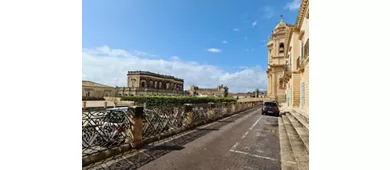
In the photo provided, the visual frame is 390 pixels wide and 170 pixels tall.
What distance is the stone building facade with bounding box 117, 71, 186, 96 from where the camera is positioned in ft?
218

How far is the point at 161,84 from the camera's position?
84.4 metres

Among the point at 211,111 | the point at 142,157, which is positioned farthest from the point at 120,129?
the point at 211,111

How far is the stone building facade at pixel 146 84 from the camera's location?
66.3 meters

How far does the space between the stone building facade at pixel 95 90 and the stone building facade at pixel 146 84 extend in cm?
671

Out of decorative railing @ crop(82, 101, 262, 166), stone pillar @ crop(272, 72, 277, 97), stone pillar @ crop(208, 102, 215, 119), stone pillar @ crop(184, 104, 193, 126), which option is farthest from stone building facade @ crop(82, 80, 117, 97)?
decorative railing @ crop(82, 101, 262, 166)

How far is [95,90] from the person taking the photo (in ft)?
161

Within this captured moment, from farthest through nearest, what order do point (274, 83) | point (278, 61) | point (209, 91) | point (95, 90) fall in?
point (209, 91)
point (95, 90)
point (274, 83)
point (278, 61)

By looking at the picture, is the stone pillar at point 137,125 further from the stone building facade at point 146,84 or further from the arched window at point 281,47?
the stone building facade at point 146,84

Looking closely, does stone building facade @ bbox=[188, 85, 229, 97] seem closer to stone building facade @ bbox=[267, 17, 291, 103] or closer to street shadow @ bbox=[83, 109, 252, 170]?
stone building facade @ bbox=[267, 17, 291, 103]

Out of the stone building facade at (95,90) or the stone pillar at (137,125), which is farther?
the stone building facade at (95,90)

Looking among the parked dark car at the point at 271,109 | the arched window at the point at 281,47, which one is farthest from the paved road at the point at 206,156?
the arched window at the point at 281,47

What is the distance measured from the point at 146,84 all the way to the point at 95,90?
2588 cm

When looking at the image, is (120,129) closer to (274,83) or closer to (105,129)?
(105,129)
